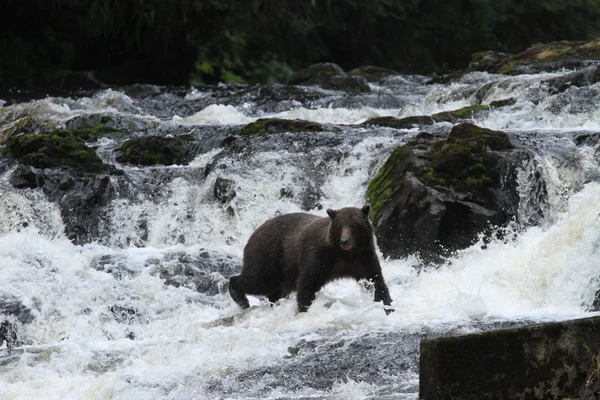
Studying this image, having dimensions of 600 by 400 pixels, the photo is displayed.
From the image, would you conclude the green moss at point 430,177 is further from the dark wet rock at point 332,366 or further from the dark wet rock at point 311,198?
the dark wet rock at point 332,366

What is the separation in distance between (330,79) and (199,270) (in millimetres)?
12104

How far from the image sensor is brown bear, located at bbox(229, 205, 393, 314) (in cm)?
859

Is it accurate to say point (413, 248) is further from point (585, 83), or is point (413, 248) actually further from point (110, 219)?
point (585, 83)

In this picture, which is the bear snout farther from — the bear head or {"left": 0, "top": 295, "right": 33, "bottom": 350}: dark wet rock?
{"left": 0, "top": 295, "right": 33, "bottom": 350}: dark wet rock

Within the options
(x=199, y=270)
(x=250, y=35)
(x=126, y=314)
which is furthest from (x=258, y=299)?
(x=250, y=35)

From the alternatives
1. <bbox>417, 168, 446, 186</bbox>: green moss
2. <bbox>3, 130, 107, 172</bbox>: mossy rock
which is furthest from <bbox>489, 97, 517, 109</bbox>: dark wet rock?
<bbox>3, 130, 107, 172</bbox>: mossy rock

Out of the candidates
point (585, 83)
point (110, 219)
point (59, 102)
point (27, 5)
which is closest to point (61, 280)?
point (110, 219)

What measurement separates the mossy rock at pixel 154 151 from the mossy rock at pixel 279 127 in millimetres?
993

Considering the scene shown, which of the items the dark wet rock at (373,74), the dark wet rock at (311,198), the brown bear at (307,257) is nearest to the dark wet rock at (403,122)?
the dark wet rock at (311,198)

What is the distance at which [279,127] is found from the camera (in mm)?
15391

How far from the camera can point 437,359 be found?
4.79 meters

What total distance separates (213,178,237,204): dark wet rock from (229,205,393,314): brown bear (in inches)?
143

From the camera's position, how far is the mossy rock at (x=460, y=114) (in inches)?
633

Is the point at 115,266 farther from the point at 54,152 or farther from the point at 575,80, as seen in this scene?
the point at 575,80
